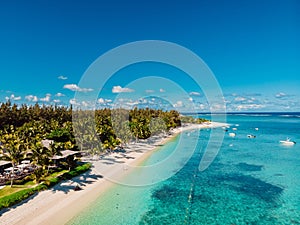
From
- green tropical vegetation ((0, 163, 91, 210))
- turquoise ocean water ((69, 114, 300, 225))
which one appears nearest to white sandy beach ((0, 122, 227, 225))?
green tropical vegetation ((0, 163, 91, 210))

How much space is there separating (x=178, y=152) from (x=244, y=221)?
102 ft

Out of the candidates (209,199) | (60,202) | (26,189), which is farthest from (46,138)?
(209,199)

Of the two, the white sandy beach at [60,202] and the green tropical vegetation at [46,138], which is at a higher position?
the green tropical vegetation at [46,138]

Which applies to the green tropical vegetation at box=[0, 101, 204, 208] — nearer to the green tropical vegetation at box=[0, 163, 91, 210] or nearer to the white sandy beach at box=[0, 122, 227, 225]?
the green tropical vegetation at box=[0, 163, 91, 210]

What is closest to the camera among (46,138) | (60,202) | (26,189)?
(60,202)

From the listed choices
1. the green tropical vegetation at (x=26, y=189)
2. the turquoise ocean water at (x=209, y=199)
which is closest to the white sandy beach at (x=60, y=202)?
the green tropical vegetation at (x=26, y=189)

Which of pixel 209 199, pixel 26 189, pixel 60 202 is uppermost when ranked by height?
pixel 26 189

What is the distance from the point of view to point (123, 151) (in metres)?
45.5

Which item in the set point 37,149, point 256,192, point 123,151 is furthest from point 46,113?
point 256,192

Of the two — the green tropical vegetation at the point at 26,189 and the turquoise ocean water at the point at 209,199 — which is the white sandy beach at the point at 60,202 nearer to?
the green tropical vegetation at the point at 26,189

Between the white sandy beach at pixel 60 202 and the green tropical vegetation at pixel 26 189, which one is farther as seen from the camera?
the green tropical vegetation at pixel 26 189

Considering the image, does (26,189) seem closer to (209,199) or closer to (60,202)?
(60,202)

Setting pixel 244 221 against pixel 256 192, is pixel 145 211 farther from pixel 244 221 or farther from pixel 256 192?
pixel 256 192

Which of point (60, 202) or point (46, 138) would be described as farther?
point (46, 138)
